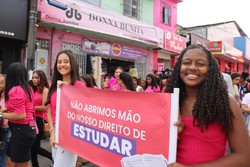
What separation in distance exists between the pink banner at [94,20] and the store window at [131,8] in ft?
2.68

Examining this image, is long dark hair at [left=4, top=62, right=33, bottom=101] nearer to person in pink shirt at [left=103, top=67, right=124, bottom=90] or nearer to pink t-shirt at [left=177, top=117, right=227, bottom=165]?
pink t-shirt at [left=177, top=117, right=227, bottom=165]

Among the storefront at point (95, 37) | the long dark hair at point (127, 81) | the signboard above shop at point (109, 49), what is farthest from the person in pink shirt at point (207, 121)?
the signboard above shop at point (109, 49)

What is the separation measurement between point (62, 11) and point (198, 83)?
691 cm

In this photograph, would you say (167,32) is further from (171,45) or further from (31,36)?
(31,36)

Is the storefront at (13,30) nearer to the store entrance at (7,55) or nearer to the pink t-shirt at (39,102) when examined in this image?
the store entrance at (7,55)

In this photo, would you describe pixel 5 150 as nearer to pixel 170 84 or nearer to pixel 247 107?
pixel 170 84

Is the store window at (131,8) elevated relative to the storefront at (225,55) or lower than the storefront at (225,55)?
elevated

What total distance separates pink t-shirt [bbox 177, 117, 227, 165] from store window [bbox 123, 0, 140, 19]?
1003cm

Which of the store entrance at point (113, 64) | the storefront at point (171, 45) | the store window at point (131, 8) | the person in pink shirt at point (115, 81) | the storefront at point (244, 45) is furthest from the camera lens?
the storefront at point (244, 45)

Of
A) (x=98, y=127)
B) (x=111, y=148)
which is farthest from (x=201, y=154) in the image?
(x=98, y=127)

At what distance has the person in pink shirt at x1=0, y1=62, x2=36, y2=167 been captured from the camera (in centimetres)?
285

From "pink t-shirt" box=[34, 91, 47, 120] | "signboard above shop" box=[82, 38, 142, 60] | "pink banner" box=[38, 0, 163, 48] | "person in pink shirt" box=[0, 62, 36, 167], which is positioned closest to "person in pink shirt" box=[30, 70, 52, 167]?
"pink t-shirt" box=[34, 91, 47, 120]

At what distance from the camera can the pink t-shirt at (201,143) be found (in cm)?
141

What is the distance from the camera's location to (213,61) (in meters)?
1.52
